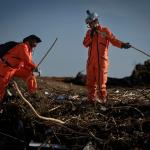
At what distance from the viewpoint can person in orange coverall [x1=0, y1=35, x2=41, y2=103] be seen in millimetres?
10726

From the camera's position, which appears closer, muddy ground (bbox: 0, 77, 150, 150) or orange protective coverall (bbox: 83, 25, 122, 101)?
muddy ground (bbox: 0, 77, 150, 150)

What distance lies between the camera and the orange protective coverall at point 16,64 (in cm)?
1069

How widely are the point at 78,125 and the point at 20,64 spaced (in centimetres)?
284

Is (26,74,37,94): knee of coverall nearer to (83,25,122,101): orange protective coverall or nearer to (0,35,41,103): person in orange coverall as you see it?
(0,35,41,103): person in orange coverall

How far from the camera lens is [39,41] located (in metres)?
11.5

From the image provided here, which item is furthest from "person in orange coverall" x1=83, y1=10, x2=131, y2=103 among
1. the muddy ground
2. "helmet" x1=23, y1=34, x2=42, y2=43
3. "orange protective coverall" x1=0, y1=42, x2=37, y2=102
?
"orange protective coverall" x1=0, y1=42, x2=37, y2=102

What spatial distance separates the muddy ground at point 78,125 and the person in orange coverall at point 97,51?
0.41 meters

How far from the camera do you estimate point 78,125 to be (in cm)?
885

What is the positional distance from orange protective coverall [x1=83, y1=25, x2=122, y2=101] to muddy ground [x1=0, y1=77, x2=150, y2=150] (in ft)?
1.28

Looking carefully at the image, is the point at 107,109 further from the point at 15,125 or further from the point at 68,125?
the point at 15,125

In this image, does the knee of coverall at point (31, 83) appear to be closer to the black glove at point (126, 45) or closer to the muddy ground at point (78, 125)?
the muddy ground at point (78, 125)

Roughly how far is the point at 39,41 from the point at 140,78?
8973 mm

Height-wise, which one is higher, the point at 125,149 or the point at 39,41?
the point at 39,41

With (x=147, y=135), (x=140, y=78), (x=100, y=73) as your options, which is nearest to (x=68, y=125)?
(x=147, y=135)
